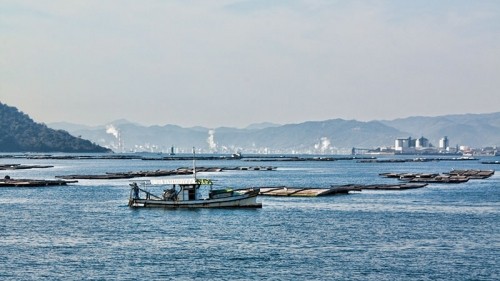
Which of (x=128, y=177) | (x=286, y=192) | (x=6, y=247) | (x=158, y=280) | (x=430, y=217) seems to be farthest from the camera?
(x=128, y=177)

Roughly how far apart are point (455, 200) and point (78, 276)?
6460 centimetres

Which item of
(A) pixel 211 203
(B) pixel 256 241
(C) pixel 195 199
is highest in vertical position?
(C) pixel 195 199

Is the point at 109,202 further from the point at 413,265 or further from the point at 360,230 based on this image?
the point at 413,265

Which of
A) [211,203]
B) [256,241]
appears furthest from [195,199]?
[256,241]

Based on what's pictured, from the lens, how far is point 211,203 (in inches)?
3364

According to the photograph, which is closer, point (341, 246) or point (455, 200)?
point (341, 246)

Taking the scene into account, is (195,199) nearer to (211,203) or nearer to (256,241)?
(211,203)

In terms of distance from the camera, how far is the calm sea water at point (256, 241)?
49156mm

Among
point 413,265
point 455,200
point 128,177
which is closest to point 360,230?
point 413,265

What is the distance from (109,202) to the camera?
3816 inches

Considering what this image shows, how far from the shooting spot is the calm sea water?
4916 centimetres

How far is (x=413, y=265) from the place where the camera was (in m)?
51.1

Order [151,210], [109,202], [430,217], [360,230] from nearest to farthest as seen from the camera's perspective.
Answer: [360,230], [430,217], [151,210], [109,202]

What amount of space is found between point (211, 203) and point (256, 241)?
960 inches
